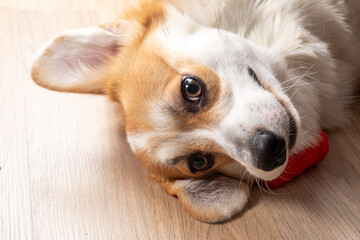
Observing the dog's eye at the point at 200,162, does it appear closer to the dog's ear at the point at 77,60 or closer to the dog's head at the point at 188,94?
the dog's head at the point at 188,94

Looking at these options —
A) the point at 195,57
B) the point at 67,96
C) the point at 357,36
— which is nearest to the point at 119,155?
the point at 67,96

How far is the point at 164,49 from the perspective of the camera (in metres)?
1.82

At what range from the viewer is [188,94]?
5.66 ft

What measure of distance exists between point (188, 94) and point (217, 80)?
0.12 metres

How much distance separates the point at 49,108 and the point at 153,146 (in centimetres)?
83

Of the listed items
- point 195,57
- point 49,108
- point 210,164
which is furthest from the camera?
point 49,108

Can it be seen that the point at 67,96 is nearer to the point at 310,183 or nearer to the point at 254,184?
the point at 254,184

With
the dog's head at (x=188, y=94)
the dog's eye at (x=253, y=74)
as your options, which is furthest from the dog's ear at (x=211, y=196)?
the dog's eye at (x=253, y=74)

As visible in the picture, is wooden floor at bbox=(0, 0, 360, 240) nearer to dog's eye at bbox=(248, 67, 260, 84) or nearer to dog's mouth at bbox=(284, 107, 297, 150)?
dog's mouth at bbox=(284, 107, 297, 150)

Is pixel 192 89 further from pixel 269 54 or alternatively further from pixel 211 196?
pixel 211 196

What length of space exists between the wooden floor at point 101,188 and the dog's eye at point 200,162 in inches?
8.1

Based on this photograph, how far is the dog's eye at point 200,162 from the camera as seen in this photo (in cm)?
184

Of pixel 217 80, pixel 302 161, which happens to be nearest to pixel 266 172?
pixel 302 161

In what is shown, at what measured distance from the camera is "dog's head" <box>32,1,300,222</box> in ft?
5.43
